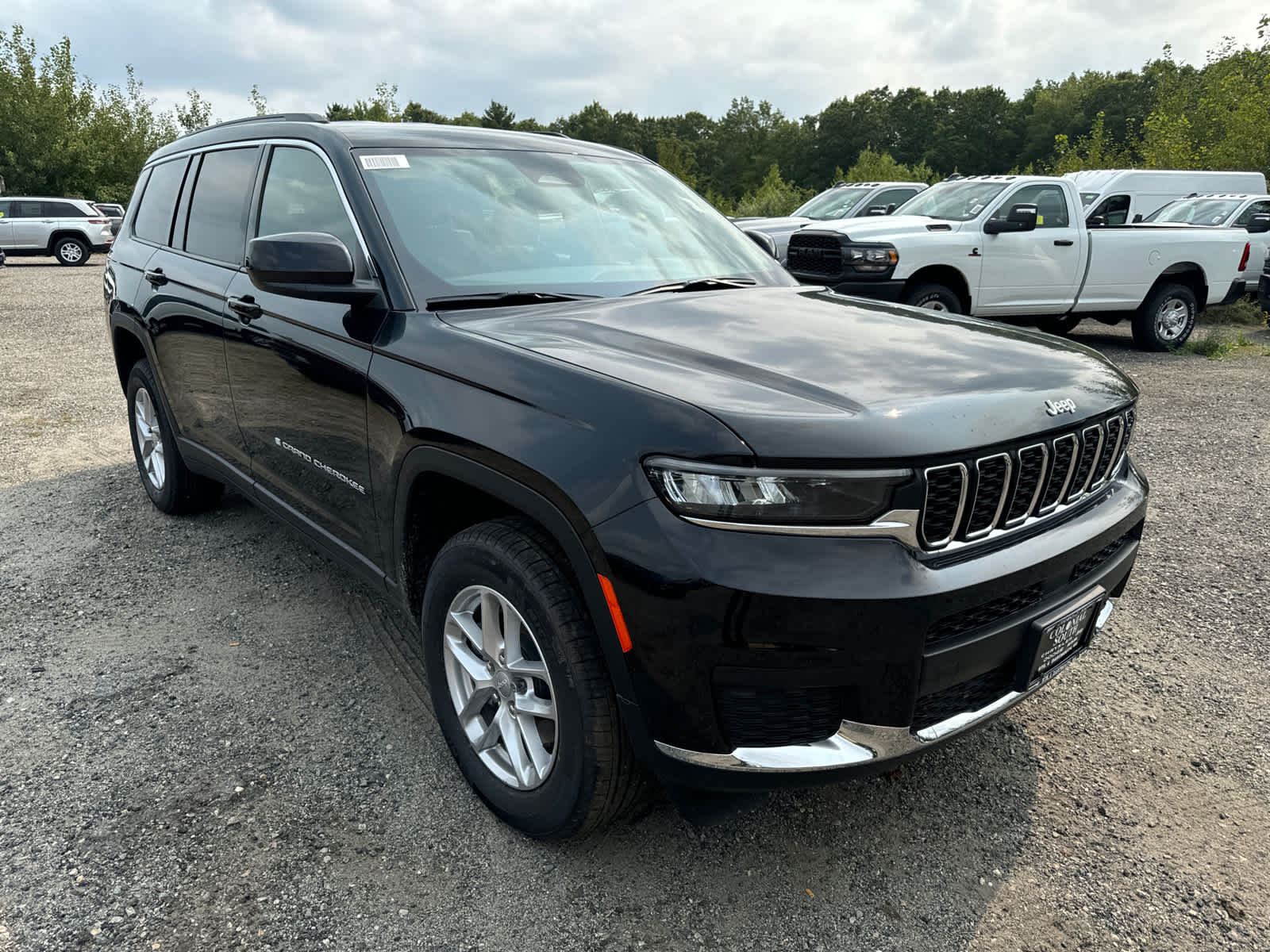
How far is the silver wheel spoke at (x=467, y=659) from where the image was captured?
2420mm

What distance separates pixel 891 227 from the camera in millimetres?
9281

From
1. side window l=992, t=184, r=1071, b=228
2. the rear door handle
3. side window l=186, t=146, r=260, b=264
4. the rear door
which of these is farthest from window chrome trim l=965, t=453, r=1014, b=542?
side window l=992, t=184, r=1071, b=228

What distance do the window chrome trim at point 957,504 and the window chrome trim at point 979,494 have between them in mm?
32

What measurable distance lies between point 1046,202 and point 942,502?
9516mm

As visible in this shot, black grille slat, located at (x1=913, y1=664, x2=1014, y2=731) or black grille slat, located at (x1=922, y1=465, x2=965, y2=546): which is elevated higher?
black grille slat, located at (x1=922, y1=465, x2=965, y2=546)

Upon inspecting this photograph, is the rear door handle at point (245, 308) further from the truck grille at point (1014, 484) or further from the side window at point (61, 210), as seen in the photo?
the side window at point (61, 210)

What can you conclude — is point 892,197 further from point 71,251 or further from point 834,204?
point 71,251

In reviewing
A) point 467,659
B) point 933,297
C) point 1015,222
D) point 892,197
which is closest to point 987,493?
point 467,659

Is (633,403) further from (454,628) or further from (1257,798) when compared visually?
(1257,798)

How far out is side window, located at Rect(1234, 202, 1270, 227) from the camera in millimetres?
13625

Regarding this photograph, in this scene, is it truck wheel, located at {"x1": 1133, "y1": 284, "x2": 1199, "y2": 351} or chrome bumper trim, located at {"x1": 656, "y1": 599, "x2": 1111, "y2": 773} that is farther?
truck wheel, located at {"x1": 1133, "y1": 284, "x2": 1199, "y2": 351}

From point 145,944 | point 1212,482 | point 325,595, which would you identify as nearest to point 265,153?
point 325,595

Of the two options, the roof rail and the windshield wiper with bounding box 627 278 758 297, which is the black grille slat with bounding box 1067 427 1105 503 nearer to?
the windshield wiper with bounding box 627 278 758 297

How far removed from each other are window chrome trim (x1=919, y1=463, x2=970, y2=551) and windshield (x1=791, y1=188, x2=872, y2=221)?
12.3 meters
